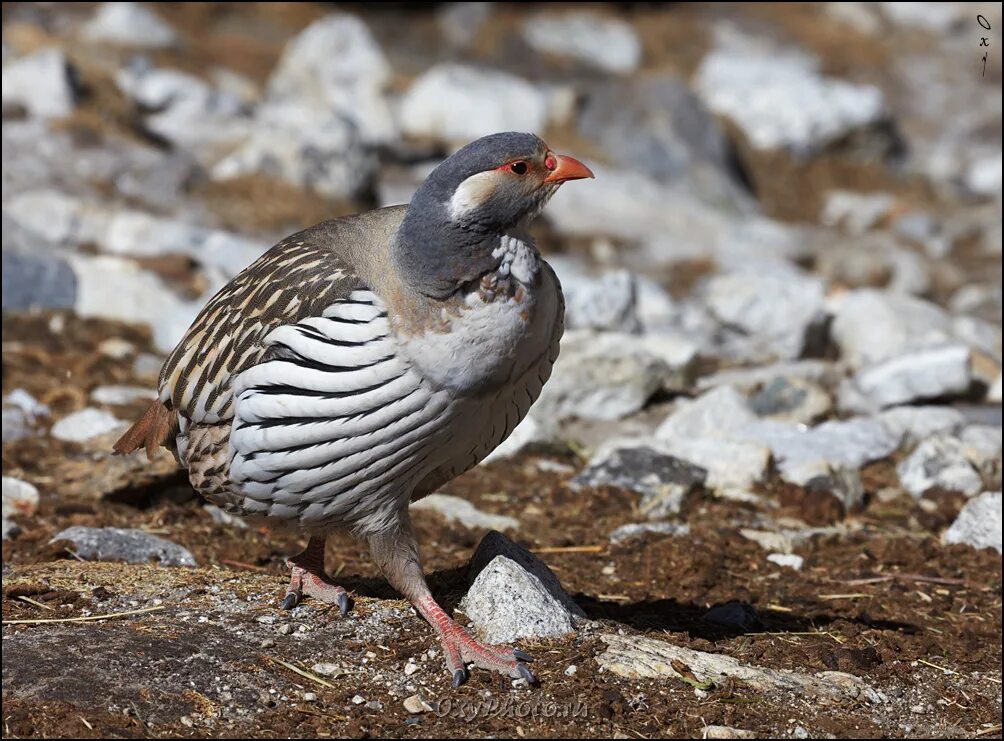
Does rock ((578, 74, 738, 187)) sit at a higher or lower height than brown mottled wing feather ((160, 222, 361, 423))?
higher

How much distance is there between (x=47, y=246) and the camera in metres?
11.5

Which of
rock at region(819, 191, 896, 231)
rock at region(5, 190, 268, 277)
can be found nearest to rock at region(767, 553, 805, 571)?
rock at region(5, 190, 268, 277)

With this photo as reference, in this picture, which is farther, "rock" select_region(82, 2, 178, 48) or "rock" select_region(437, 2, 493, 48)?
"rock" select_region(437, 2, 493, 48)

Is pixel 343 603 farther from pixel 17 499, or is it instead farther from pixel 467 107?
pixel 467 107

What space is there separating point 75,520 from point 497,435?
291 centimetres

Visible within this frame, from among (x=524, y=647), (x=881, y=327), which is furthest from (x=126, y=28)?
(x=524, y=647)

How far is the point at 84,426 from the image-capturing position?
8.54 metres

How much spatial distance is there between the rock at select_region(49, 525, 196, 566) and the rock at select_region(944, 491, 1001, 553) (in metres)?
4.21

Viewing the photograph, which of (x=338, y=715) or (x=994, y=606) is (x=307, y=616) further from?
(x=994, y=606)

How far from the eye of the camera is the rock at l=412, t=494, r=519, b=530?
304 inches

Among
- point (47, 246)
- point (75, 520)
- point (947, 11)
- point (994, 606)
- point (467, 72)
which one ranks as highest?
point (947, 11)

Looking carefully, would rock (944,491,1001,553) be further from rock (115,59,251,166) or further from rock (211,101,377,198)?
rock (115,59,251,166)

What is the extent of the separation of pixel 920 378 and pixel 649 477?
2.77 metres

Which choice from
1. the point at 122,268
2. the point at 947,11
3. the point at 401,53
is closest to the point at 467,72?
the point at 401,53
